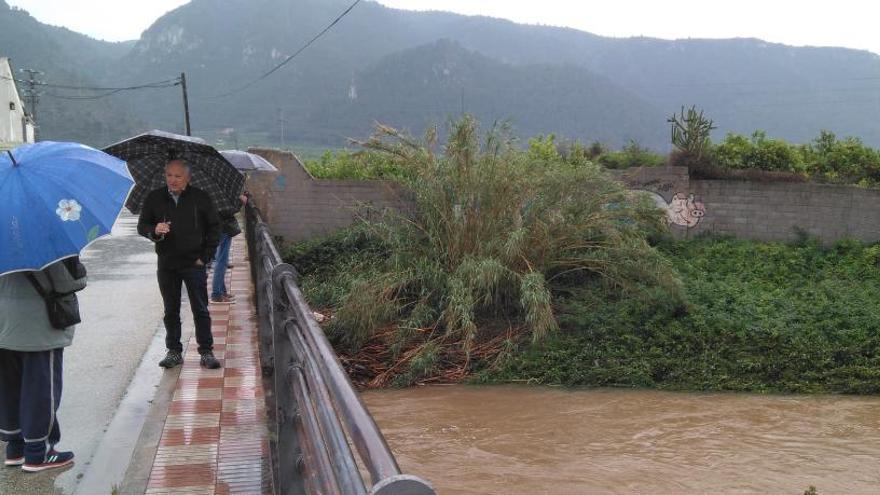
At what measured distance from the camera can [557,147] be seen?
13.7 meters

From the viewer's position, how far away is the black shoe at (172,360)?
5.23 m

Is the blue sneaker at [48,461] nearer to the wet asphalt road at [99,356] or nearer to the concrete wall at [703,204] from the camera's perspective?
the wet asphalt road at [99,356]

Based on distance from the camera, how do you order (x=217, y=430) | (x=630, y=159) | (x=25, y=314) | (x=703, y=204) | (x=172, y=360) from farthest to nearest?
1. (x=630, y=159)
2. (x=703, y=204)
3. (x=172, y=360)
4. (x=217, y=430)
5. (x=25, y=314)

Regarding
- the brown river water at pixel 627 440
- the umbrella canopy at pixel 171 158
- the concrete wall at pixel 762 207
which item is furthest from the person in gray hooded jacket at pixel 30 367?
the concrete wall at pixel 762 207

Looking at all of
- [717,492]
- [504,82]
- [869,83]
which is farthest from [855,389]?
[869,83]

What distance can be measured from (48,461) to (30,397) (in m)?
0.35

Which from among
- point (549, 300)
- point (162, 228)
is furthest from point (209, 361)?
point (549, 300)

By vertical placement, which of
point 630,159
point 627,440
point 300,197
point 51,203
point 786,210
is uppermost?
point 630,159

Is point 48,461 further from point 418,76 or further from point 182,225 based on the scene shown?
point 418,76

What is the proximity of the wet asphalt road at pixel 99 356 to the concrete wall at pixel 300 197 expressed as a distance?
2.10 m

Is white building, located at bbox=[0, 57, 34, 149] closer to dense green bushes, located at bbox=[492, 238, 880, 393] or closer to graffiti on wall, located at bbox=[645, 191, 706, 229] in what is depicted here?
graffiti on wall, located at bbox=[645, 191, 706, 229]

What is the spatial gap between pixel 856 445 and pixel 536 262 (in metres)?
3.76

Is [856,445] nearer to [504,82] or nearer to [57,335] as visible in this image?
[57,335]

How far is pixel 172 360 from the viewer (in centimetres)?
526
